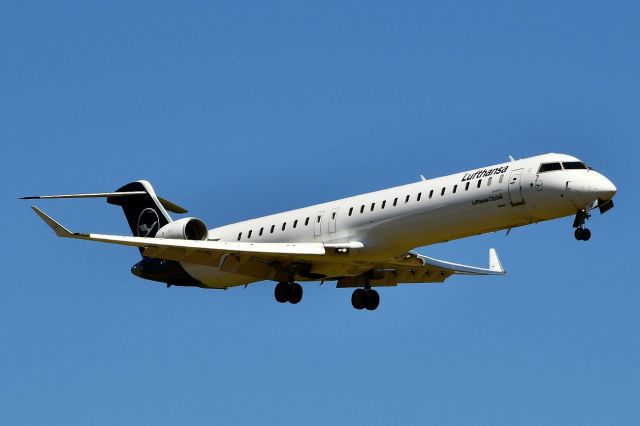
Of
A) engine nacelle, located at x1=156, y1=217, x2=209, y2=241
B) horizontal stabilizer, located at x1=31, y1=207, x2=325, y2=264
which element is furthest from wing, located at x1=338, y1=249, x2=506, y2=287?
engine nacelle, located at x1=156, y1=217, x2=209, y2=241

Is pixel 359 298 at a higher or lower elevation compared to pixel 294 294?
higher

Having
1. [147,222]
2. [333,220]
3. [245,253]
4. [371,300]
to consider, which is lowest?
[245,253]

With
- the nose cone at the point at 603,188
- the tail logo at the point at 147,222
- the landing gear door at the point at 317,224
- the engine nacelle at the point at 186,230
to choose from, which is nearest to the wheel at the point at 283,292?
A: the landing gear door at the point at 317,224

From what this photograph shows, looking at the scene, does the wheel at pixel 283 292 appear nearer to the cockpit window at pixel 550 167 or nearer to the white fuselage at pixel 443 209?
the white fuselage at pixel 443 209

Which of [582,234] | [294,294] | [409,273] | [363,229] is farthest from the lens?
[409,273]

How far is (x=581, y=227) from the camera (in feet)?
123

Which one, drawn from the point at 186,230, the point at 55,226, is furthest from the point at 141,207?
the point at 55,226

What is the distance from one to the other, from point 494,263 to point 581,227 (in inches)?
402

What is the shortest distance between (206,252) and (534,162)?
9592 mm

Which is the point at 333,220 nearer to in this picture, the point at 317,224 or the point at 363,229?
the point at 317,224

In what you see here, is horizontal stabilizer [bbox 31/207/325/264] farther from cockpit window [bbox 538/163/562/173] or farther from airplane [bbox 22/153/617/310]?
cockpit window [bbox 538/163/562/173]

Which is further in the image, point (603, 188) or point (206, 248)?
point (206, 248)

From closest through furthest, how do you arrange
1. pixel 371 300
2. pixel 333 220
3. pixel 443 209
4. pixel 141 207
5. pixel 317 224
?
pixel 443 209 → pixel 333 220 → pixel 317 224 → pixel 371 300 → pixel 141 207

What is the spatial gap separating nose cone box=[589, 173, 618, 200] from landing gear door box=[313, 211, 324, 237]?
8.22 metres
